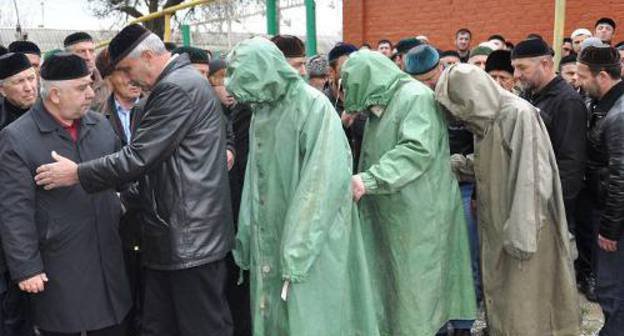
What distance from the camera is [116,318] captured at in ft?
9.39

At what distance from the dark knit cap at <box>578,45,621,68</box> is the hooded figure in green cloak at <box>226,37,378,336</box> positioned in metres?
1.92

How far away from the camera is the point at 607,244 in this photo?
3357mm

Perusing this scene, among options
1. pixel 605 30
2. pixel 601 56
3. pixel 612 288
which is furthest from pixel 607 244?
pixel 605 30

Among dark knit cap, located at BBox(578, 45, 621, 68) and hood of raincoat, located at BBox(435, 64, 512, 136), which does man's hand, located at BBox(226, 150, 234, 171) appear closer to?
hood of raincoat, located at BBox(435, 64, 512, 136)

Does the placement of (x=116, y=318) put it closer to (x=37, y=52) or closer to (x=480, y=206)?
(x=480, y=206)

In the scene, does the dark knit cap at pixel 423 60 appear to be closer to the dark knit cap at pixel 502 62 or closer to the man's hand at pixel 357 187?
the dark knit cap at pixel 502 62

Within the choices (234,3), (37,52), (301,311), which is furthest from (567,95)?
(234,3)

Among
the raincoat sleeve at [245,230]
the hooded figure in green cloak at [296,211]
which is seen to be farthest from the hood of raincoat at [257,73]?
the raincoat sleeve at [245,230]

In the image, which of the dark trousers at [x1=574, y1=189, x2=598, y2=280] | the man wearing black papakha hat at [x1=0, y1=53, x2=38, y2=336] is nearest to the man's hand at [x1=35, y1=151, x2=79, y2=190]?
the man wearing black papakha hat at [x1=0, y1=53, x2=38, y2=336]

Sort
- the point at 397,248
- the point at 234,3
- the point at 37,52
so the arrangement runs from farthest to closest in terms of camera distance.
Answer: the point at 234,3 → the point at 37,52 → the point at 397,248

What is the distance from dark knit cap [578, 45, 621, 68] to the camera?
3.61 meters

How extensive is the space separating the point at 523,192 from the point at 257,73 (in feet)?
5.09

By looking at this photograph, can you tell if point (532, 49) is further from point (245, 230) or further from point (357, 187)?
point (245, 230)

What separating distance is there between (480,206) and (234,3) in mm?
8637
